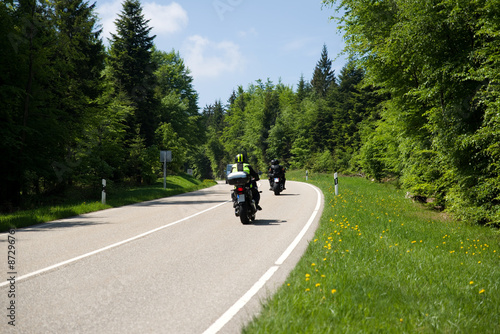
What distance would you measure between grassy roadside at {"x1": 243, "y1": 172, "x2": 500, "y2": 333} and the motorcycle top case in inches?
107

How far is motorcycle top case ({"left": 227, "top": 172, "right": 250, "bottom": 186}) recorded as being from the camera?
1001 cm

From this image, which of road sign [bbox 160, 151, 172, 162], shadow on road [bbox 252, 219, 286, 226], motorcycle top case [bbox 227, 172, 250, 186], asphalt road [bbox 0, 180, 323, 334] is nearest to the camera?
asphalt road [bbox 0, 180, 323, 334]

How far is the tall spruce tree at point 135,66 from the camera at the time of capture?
98.5 ft

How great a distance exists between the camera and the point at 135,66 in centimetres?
3066

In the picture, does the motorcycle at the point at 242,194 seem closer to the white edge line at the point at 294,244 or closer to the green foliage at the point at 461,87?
Answer: the white edge line at the point at 294,244

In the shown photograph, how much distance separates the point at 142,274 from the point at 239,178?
5009mm

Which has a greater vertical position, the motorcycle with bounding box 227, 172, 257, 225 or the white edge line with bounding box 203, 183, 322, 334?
the motorcycle with bounding box 227, 172, 257, 225

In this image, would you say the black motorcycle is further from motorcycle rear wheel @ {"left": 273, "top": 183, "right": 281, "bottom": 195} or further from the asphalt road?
the asphalt road

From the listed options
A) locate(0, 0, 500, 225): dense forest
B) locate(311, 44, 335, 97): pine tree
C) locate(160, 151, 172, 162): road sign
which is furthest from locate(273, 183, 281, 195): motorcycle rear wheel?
locate(311, 44, 335, 97): pine tree

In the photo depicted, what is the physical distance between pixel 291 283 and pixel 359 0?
16.2 meters

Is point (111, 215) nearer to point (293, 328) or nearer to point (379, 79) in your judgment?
point (293, 328)

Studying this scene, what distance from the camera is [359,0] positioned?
667 inches

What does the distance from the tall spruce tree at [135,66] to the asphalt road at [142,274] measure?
22.3 meters

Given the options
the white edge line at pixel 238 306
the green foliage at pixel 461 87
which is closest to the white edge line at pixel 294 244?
the white edge line at pixel 238 306
